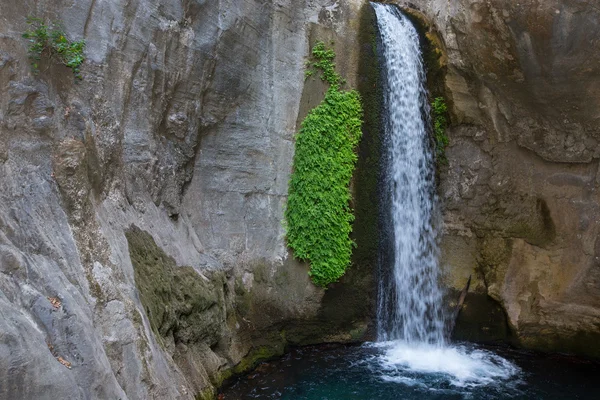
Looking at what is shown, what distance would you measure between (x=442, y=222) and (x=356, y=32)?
3.96 metres

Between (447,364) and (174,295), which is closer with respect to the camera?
(174,295)

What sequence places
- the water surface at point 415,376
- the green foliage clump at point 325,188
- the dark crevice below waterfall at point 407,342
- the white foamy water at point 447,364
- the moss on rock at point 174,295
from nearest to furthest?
the moss on rock at point 174,295 < the water surface at point 415,376 < the dark crevice below waterfall at point 407,342 < the white foamy water at point 447,364 < the green foliage clump at point 325,188

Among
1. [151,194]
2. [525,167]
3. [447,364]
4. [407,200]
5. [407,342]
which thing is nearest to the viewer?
[151,194]

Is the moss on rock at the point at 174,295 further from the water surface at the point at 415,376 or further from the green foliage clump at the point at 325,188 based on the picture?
the green foliage clump at the point at 325,188

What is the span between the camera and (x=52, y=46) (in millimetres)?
6090

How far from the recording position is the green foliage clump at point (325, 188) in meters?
9.69

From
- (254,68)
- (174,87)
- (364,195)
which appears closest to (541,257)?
(364,195)

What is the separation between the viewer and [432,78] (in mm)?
10344

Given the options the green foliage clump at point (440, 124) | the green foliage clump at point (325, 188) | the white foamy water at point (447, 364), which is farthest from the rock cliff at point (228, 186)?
the white foamy water at point (447, 364)

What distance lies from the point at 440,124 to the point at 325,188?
2532 mm

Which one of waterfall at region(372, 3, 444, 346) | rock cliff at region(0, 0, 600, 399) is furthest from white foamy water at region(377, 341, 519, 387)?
rock cliff at region(0, 0, 600, 399)

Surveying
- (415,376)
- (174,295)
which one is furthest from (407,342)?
(174,295)

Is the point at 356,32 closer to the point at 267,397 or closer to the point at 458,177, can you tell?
the point at 458,177

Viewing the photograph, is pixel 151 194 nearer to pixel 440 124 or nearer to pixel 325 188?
pixel 325 188
